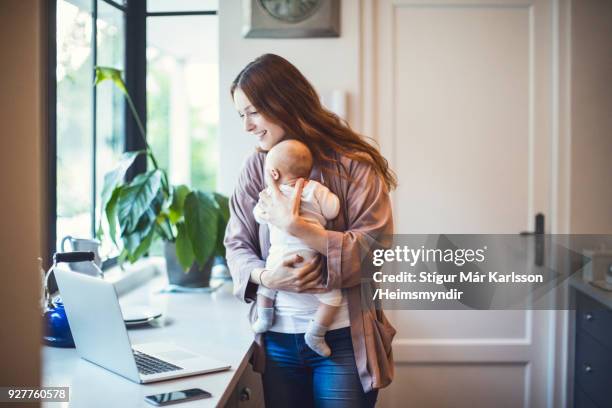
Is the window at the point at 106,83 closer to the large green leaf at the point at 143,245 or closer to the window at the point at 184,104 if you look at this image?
the window at the point at 184,104

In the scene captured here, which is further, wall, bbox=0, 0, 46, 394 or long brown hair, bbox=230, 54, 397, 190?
long brown hair, bbox=230, 54, 397, 190

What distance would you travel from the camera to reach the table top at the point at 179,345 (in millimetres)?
1437

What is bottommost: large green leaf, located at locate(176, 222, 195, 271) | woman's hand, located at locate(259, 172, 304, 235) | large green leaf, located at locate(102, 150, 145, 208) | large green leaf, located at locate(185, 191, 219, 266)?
large green leaf, located at locate(176, 222, 195, 271)

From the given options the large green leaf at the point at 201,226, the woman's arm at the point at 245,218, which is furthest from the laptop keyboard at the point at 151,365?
the large green leaf at the point at 201,226

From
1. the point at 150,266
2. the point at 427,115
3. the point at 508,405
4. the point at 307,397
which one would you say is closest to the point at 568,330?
the point at 508,405

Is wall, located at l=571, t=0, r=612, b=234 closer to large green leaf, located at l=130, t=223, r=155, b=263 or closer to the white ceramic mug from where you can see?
large green leaf, located at l=130, t=223, r=155, b=263

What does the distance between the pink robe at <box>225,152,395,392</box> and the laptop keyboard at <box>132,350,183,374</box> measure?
9.4 inches

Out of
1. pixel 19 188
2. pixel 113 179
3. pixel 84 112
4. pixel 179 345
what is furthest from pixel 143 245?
pixel 19 188

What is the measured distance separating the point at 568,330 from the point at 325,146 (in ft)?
5.79

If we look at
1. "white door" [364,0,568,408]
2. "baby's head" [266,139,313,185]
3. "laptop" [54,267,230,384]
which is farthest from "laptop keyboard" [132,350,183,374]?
"white door" [364,0,568,408]

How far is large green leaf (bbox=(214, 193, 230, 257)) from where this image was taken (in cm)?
254

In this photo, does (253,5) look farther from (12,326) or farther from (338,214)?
(12,326)

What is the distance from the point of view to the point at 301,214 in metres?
1.64

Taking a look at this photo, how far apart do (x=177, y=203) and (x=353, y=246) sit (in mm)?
1193
